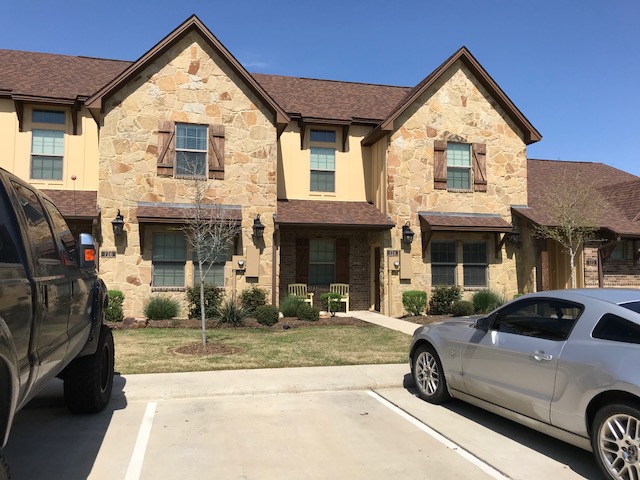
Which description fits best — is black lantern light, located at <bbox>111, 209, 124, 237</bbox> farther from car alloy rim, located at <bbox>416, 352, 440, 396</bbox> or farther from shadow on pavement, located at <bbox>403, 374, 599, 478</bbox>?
shadow on pavement, located at <bbox>403, 374, 599, 478</bbox>

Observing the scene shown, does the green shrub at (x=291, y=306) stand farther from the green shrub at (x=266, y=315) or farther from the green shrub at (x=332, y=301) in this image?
the green shrub at (x=332, y=301)

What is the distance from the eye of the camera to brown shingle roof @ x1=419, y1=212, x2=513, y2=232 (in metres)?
15.6

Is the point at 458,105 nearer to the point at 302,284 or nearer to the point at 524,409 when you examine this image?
the point at 302,284

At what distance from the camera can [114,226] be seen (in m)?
13.7

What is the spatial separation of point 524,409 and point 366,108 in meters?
14.9

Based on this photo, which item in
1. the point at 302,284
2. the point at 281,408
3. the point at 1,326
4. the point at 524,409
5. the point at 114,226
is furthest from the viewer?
the point at 302,284

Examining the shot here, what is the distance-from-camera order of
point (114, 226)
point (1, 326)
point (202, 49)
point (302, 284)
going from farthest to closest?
point (302, 284)
point (202, 49)
point (114, 226)
point (1, 326)

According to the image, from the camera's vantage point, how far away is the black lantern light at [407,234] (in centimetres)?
1568

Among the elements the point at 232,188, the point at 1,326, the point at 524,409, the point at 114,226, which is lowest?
the point at 524,409

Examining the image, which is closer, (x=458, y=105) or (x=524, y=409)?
(x=524, y=409)

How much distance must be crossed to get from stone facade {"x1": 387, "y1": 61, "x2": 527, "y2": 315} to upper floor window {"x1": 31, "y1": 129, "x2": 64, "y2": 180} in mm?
10475

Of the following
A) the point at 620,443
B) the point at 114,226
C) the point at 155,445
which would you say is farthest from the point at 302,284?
the point at 620,443

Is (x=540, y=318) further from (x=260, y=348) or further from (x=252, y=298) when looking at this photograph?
(x=252, y=298)

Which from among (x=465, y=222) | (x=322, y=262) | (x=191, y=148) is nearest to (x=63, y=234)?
(x=191, y=148)
